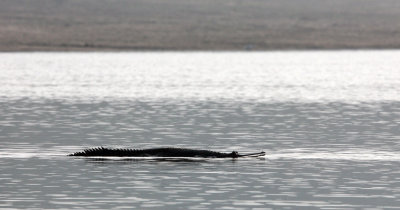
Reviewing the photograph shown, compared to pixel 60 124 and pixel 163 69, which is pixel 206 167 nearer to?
pixel 60 124

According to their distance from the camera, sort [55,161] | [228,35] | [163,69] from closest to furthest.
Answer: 1. [55,161]
2. [163,69]
3. [228,35]

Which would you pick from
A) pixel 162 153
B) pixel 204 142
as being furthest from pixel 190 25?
pixel 162 153

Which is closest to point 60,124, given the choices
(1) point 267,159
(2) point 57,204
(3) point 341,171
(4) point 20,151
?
(4) point 20,151

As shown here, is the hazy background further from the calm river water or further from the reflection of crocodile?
the reflection of crocodile

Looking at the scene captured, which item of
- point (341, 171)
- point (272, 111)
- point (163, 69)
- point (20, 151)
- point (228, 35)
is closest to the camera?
point (341, 171)

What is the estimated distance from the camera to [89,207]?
2080 centimetres

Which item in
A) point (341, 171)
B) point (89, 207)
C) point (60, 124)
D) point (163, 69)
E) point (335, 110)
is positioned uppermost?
point (163, 69)

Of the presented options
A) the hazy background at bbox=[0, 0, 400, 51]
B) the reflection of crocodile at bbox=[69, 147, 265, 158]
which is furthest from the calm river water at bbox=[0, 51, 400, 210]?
the hazy background at bbox=[0, 0, 400, 51]

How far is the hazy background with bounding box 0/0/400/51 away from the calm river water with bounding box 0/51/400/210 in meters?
51.7

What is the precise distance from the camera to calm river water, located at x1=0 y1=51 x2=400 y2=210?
22.2 metres

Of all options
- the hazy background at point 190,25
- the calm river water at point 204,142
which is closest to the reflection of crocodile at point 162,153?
the calm river water at point 204,142

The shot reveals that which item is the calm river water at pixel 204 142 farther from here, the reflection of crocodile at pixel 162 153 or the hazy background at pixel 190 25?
the hazy background at pixel 190 25

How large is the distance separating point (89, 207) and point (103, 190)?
83.3 inches

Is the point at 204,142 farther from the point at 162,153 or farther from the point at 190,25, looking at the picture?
the point at 190,25
